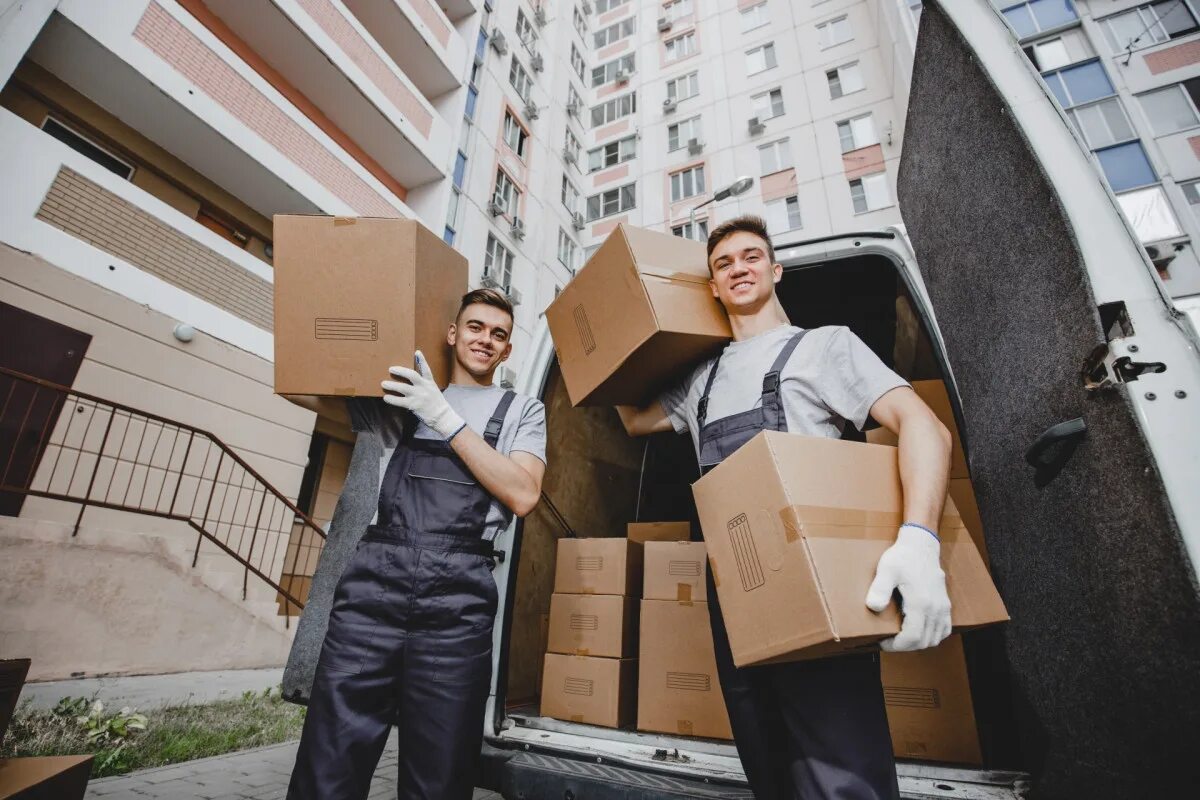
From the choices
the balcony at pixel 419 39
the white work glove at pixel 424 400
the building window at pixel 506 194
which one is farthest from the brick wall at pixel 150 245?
the building window at pixel 506 194

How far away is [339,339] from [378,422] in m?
0.37

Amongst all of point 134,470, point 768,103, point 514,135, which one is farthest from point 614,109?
point 134,470

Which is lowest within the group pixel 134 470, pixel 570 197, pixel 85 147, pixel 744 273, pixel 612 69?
pixel 744 273

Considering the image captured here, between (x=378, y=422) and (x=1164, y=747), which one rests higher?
(x=378, y=422)

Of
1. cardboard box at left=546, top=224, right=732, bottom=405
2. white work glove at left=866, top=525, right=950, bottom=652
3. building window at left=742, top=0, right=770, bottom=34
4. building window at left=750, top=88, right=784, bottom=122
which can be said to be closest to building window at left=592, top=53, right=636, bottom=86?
building window at left=742, top=0, right=770, bottom=34

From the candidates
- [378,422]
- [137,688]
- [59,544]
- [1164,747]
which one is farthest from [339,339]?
[59,544]

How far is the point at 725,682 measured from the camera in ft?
4.88

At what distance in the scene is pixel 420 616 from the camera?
163cm

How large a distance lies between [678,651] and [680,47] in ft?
76.9

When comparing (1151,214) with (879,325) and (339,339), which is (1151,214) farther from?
(339,339)

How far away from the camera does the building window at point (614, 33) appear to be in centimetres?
2236

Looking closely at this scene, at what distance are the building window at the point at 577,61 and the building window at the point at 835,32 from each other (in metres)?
9.01

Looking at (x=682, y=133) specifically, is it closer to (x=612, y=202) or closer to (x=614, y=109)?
(x=612, y=202)

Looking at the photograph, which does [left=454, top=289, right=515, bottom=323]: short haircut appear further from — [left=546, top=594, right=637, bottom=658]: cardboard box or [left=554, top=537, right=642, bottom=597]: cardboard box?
[left=546, top=594, right=637, bottom=658]: cardboard box
